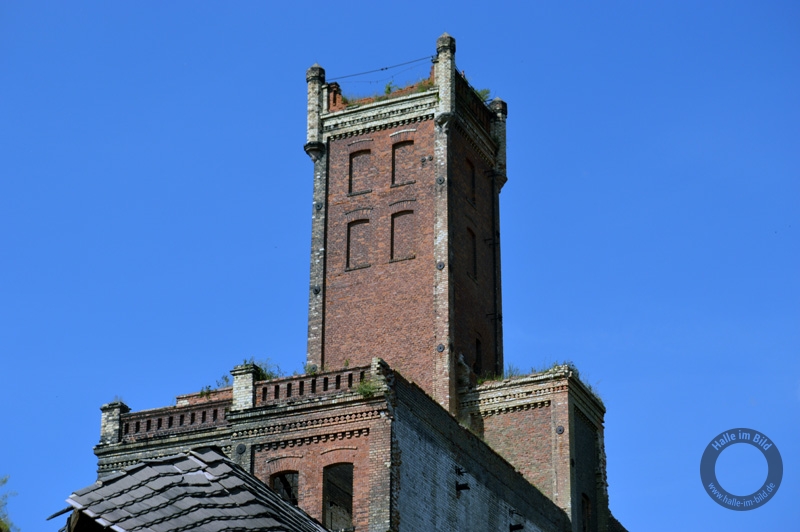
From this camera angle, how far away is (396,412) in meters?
36.9

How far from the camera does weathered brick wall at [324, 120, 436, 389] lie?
4847 centimetres

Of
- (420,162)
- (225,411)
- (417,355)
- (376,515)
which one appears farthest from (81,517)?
(420,162)

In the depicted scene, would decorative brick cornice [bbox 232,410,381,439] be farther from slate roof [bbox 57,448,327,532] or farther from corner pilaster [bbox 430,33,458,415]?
slate roof [bbox 57,448,327,532]

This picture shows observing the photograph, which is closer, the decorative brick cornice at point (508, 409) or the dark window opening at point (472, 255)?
the decorative brick cornice at point (508, 409)

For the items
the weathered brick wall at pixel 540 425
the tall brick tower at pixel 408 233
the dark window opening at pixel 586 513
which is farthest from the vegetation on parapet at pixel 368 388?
the dark window opening at pixel 586 513

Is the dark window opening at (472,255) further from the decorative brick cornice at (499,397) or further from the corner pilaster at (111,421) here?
the corner pilaster at (111,421)

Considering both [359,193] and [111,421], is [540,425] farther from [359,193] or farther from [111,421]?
[111,421]

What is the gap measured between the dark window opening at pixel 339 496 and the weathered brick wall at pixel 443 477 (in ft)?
5.45

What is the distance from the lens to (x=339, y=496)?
38.5 metres

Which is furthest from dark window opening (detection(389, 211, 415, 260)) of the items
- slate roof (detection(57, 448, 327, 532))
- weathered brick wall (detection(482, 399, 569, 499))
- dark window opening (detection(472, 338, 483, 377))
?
slate roof (detection(57, 448, 327, 532))

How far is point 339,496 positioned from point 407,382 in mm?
3481

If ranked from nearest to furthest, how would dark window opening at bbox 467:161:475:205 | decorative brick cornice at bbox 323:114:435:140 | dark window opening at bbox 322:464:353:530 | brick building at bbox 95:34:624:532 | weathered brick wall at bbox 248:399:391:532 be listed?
weathered brick wall at bbox 248:399:391:532 < brick building at bbox 95:34:624:532 < dark window opening at bbox 322:464:353:530 < decorative brick cornice at bbox 323:114:435:140 < dark window opening at bbox 467:161:475:205

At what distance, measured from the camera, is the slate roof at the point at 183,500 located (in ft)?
65.7

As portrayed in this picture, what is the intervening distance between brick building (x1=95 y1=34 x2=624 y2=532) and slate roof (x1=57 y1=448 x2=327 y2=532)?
13565 millimetres
